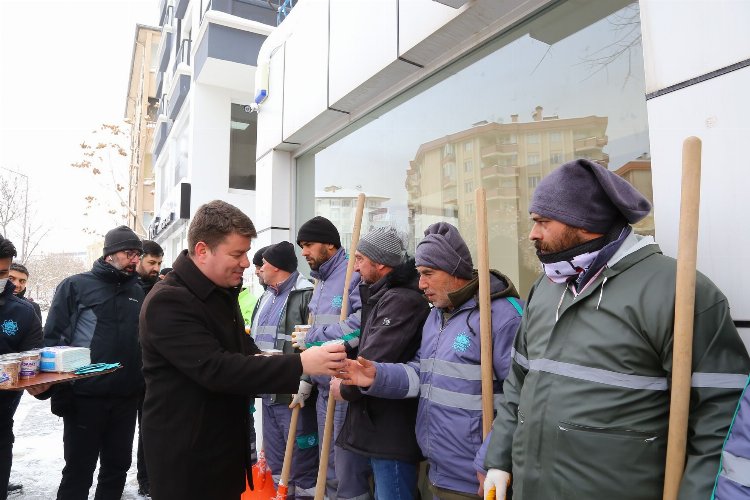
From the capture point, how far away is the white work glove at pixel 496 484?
6.10 ft

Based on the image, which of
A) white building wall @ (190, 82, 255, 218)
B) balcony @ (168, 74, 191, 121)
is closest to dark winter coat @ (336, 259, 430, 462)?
white building wall @ (190, 82, 255, 218)

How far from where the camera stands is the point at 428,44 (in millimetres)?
3477

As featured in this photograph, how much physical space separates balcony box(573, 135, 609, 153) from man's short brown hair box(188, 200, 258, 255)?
74.9 inches

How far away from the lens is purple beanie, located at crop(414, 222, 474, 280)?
2.48 meters

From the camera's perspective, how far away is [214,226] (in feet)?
7.02

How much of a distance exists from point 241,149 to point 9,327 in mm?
8521

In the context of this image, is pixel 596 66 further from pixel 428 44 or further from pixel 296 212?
pixel 296 212

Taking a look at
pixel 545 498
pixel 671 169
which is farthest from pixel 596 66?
pixel 545 498

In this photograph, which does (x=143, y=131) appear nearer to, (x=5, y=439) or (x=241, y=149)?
(x=241, y=149)

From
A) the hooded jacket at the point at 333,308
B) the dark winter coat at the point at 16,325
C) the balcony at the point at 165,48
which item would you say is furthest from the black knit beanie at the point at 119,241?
the balcony at the point at 165,48

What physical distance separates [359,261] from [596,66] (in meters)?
1.78

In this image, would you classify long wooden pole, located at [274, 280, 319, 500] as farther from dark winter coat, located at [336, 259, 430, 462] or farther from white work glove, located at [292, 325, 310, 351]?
dark winter coat, located at [336, 259, 430, 462]

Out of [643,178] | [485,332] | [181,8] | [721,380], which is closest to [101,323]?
[485,332]

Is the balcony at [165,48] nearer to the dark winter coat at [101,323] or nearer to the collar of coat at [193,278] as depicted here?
the dark winter coat at [101,323]
